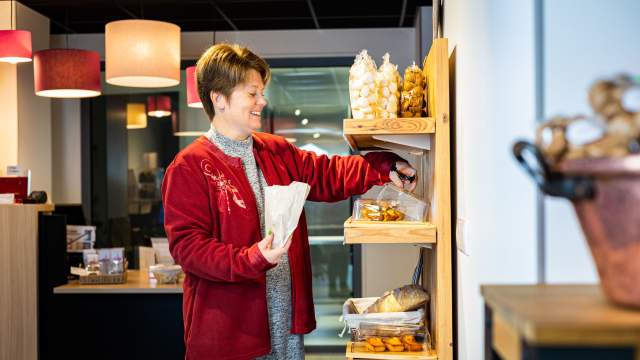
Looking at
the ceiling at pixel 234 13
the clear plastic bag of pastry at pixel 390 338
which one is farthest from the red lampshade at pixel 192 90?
the clear plastic bag of pastry at pixel 390 338

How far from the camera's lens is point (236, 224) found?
7.41 feet

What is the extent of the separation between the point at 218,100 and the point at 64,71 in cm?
241

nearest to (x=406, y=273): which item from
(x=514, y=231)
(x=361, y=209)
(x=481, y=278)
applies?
(x=361, y=209)

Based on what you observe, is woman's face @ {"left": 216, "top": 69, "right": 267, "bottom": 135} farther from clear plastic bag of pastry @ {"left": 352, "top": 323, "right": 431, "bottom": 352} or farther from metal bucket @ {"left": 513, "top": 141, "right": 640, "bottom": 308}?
metal bucket @ {"left": 513, "top": 141, "right": 640, "bottom": 308}

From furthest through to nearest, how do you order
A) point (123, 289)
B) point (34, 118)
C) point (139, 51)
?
1. point (34, 118)
2. point (123, 289)
3. point (139, 51)

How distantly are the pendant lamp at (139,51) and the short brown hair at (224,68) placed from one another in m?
1.84

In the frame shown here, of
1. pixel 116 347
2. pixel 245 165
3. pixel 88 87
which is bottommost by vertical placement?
pixel 116 347

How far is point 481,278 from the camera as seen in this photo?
1.78 metres

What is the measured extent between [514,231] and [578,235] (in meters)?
0.17

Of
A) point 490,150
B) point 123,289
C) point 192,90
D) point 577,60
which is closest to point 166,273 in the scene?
point 123,289

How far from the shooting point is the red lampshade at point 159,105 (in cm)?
635

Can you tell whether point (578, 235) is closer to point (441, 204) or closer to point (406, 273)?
point (441, 204)

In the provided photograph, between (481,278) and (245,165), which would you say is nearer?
(481,278)

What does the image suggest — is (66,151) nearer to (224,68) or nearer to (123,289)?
(123,289)
